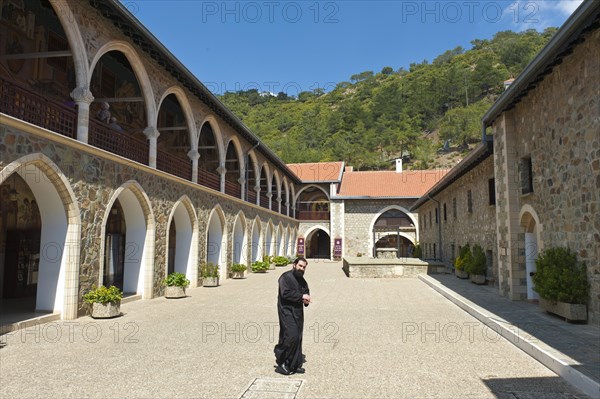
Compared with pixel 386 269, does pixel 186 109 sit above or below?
above

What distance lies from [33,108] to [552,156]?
10.4 m

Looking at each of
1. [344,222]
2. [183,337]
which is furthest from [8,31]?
[344,222]

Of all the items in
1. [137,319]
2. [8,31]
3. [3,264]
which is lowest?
[137,319]

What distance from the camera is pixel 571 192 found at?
7996 mm

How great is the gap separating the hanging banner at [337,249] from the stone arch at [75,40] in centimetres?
2869

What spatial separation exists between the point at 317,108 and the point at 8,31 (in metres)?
78.9

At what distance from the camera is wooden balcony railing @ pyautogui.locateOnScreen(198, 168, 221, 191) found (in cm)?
1694

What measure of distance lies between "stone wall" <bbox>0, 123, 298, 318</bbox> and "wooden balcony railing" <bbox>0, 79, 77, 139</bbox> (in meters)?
0.67

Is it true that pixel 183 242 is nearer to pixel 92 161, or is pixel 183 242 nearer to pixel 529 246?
pixel 92 161

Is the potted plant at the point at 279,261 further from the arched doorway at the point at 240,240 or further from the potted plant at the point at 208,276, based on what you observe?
the potted plant at the point at 208,276

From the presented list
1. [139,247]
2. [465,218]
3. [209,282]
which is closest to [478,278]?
[465,218]

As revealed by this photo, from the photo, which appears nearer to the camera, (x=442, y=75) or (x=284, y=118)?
(x=284, y=118)

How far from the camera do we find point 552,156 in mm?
8844

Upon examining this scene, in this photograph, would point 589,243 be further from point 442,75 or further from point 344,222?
point 442,75
